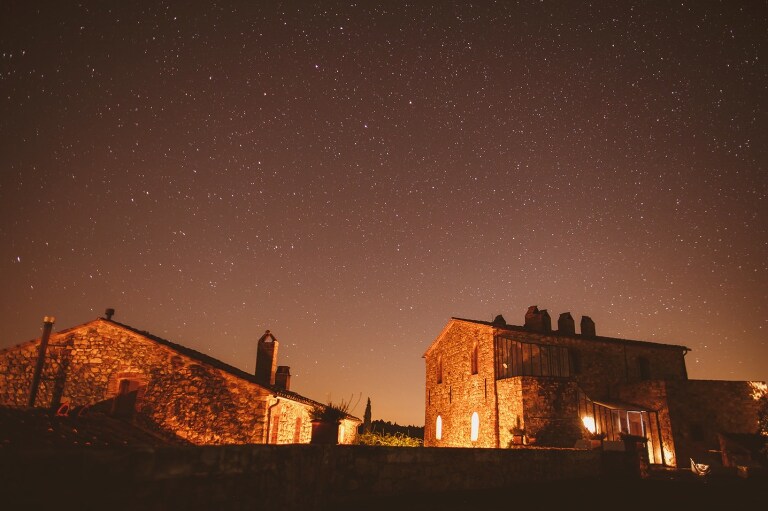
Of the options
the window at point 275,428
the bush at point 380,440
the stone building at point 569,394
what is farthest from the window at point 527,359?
the window at point 275,428

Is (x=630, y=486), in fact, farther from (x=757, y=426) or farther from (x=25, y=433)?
(x=757, y=426)

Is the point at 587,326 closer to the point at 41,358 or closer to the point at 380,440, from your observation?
the point at 380,440

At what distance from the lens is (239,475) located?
5113 millimetres

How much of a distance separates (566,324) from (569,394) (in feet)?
33.1

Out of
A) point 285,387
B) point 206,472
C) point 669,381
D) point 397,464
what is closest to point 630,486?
point 397,464

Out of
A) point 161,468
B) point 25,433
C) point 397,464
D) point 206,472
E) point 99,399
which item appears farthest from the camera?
point 99,399

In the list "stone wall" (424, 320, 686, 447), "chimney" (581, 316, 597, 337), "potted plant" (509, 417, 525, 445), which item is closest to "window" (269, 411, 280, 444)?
"potted plant" (509, 417, 525, 445)

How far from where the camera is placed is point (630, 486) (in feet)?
38.4

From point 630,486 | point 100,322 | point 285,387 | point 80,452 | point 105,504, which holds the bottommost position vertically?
point 630,486

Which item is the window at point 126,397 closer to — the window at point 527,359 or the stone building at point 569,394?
the stone building at point 569,394

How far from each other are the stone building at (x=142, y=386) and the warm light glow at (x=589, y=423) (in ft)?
41.2

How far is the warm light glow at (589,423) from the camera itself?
20.9 m

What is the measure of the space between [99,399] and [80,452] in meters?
15.7

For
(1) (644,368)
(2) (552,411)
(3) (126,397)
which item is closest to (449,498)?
(3) (126,397)
